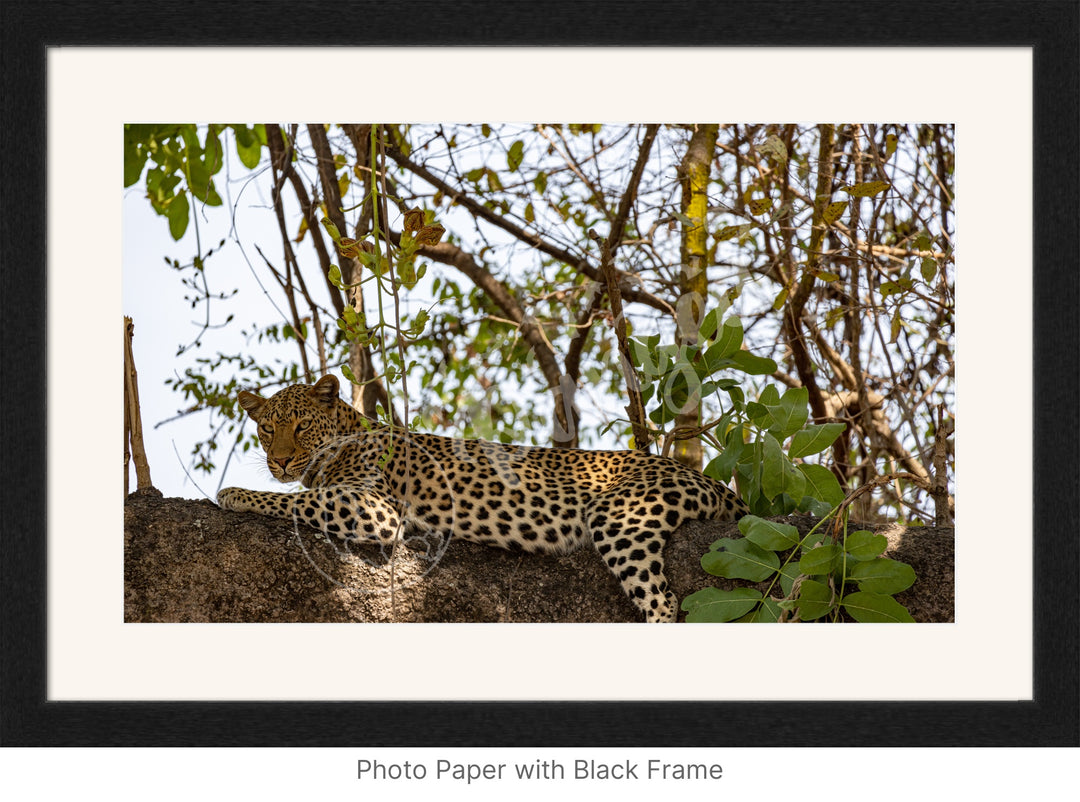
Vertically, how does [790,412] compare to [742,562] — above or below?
above

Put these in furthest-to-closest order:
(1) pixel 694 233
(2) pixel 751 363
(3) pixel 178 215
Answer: (1) pixel 694 233 < (3) pixel 178 215 < (2) pixel 751 363

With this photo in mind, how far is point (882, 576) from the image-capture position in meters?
3.61

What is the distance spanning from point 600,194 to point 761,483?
2.56 meters

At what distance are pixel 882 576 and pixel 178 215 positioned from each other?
9.05 ft

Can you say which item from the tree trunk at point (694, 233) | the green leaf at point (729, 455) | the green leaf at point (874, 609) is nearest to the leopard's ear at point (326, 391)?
the tree trunk at point (694, 233)

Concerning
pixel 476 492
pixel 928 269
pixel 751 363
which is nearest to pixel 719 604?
pixel 751 363

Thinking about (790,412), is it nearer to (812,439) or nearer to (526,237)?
(812,439)

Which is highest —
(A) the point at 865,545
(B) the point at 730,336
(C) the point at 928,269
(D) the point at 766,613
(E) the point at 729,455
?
(C) the point at 928,269

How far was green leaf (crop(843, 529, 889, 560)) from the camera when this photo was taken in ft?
11.6

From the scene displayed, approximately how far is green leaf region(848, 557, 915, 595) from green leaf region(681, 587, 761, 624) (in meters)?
0.32

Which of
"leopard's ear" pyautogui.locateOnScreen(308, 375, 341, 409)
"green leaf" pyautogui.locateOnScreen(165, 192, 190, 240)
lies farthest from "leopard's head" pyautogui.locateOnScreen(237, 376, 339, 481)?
"green leaf" pyautogui.locateOnScreen(165, 192, 190, 240)

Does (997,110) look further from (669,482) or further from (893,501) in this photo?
(893,501)

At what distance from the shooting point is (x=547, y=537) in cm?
421

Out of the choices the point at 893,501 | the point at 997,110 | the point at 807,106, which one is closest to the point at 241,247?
the point at 807,106
